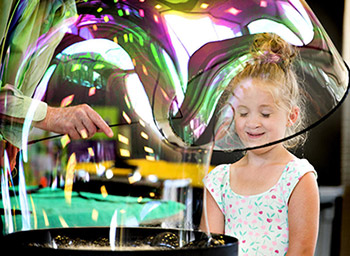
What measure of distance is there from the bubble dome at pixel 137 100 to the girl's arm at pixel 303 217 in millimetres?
443

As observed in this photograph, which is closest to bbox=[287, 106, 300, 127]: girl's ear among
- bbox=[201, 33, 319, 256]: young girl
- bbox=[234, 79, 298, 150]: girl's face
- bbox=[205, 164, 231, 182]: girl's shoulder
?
bbox=[234, 79, 298, 150]: girl's face

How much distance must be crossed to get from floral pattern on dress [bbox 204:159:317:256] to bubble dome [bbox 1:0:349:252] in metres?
0.48

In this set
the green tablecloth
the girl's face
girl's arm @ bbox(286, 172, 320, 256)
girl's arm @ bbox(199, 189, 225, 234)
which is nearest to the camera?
the green tablecloth

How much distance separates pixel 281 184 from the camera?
3.52ft

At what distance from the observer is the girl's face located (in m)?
0.65

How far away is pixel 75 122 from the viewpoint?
56cm

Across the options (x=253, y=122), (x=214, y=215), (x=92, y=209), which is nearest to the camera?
(x=92, y=209)

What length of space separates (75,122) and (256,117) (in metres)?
0.24

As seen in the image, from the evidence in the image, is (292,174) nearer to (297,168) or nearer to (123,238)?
(297,168)

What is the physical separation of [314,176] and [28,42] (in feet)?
2.20

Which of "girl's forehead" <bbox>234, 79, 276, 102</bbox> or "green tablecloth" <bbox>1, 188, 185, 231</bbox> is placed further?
"girl's forehead" <bbox>234, 79, 276, 102</bbox>

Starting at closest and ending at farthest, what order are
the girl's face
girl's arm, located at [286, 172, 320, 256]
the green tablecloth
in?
the green tablecloth → the girl's face → girl's arm, located at [286, 172, 320, 256]

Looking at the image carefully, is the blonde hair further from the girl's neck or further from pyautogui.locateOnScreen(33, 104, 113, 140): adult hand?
the girl's neck

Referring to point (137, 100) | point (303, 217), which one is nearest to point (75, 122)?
point (137, 100)
